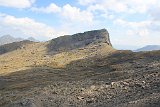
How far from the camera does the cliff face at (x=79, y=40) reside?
14412 cm

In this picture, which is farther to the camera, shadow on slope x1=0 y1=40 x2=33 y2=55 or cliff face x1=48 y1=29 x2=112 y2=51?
shadow on slope x1=0 y1=40 x2=33 y2=55

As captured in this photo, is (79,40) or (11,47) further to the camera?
(11,47)

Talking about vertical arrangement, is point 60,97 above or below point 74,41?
below

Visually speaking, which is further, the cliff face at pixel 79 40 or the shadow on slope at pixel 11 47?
the shadow on slope at pixel 11 47

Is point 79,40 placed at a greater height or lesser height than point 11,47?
greater

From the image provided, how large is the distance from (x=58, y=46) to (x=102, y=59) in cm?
5187

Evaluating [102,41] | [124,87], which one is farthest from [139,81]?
[102,41]

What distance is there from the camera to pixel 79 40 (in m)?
150

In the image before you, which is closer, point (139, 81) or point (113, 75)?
point (139, 81)

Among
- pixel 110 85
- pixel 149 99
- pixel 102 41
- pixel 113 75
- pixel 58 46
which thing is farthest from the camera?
pixel 58 46

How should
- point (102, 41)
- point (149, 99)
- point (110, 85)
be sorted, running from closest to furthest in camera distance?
point (149, 99) → point (110, 85) → point (102, 41)

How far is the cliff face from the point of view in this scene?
144125 millimetres

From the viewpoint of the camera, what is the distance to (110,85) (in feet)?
160

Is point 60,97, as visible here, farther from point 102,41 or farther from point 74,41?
point 74,41
